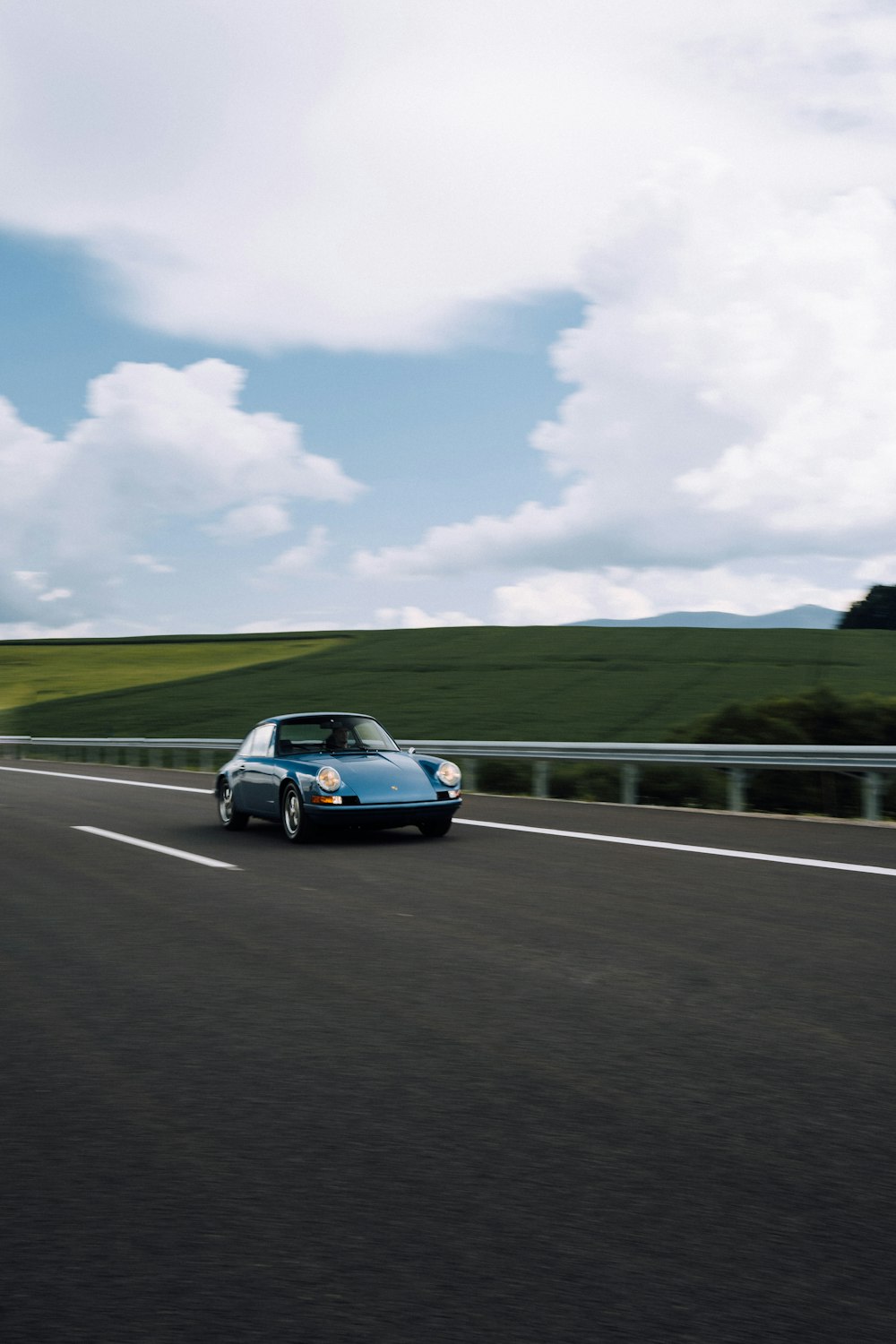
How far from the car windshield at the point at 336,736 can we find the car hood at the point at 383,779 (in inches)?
18.5

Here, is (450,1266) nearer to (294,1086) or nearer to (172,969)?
(294,1086)

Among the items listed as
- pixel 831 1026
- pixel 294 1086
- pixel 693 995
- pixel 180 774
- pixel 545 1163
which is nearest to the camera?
pixel 545 1163

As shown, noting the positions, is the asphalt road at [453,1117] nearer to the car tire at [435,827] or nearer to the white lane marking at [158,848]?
the white lane marking at [158,848]

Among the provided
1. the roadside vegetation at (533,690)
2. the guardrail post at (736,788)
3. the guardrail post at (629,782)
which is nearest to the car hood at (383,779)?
the guardrail post at (736,788)

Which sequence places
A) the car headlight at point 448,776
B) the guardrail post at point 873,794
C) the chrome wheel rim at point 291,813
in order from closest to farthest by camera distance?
1. the chrome wheel rim at point 291,813
2. the car headlight at point 448,776
3. the guardrail post at point 873,794

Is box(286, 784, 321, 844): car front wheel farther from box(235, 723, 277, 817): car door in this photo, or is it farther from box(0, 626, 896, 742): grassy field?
box(0, 626, 896, 742): grassy field

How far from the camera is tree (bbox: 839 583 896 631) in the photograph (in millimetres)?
68875

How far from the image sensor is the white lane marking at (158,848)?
418 inches

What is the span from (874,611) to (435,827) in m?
61.3

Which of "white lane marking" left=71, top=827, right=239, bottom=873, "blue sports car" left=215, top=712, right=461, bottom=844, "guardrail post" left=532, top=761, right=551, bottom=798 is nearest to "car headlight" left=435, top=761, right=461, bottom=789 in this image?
"blue sports car" left=215, top=712, right=461, bottom=844

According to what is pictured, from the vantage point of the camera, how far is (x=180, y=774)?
89.2 feet

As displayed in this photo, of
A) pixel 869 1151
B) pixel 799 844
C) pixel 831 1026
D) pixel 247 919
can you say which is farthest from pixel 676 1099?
pixel 799 844

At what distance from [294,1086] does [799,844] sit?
734 centimetres

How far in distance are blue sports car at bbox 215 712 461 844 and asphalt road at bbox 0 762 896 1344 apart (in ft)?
10.1
